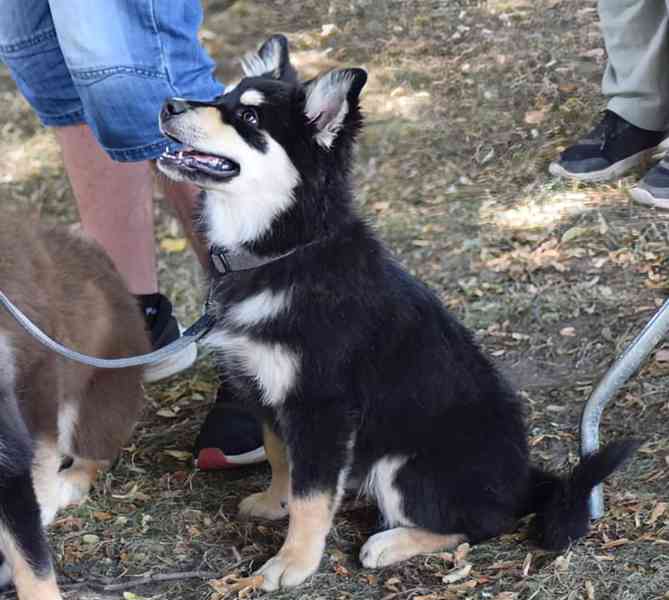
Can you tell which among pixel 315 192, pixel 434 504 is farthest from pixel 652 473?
pixel 315 192

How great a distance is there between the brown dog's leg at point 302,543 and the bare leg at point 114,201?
57.7 inches

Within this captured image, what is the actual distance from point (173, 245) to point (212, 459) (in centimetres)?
219

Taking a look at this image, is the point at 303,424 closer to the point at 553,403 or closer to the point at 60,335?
the point at 60,335

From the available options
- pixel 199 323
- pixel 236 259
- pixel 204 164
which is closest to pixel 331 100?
Answer: pixel 204 164

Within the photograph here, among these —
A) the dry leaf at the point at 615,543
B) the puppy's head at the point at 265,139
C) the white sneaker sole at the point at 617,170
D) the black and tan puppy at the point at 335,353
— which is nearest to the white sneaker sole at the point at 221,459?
the black and tan puppy at the point at 335,353

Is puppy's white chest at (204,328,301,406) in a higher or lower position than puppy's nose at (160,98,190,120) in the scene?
lower

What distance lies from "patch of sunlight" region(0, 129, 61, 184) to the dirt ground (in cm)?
1

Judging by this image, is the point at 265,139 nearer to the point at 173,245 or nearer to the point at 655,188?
the point at 655,188

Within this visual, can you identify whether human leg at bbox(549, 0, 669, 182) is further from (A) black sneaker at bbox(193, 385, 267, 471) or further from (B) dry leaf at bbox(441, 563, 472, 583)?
(B) dry leaf at bbox(441, 563, 472, 583)

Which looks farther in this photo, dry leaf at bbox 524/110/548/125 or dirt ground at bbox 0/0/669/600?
dry leaf at bbox 524/110/548/125

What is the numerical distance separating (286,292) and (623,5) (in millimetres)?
2707

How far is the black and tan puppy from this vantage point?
8.77 feet

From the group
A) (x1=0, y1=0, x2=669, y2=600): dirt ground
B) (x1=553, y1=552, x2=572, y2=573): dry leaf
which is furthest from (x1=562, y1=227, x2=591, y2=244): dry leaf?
(x1=553, y1=552, x2=572, y2=573): dry leaf

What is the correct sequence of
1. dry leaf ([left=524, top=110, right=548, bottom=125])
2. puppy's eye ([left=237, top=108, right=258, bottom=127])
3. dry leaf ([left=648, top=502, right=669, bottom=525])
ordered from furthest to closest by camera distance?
1. dry leaf ([left=524, top=110, right=548, bottom=125])
2. dry leaf ([left=648, top=502, right=669, bottom=525])
3. puppy's eye ([left=237, top=108, right=258, bottom=127])
